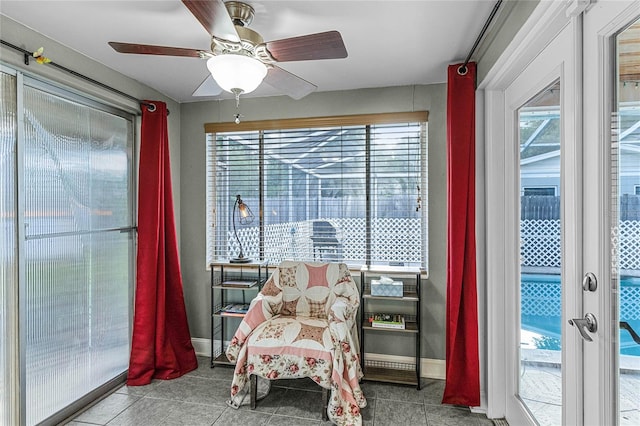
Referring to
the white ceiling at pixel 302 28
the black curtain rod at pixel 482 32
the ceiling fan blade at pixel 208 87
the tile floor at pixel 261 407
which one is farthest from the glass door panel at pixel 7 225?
the black curtain rod at pixel 482 32

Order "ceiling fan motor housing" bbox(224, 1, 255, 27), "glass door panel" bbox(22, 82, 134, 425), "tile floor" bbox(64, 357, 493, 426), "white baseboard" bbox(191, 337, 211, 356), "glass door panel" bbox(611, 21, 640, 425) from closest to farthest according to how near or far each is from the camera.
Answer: "glass door panel" bbox(611, 21, 640, 425) < "ceiling fan motor housing" bbox(224, 1, 255, 27) < "glass door panel" bbox(22, 82, 134, 425) < "tile floor" bbox(64, 357, 493, 426) < "white baseboard" bbox(191, 337, 211, 356)

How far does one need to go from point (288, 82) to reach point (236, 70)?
1.78ft

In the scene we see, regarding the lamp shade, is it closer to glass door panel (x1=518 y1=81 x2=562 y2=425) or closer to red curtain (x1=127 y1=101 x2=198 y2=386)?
glass door panel (x1=518 y1=81 x2=562 y2=425)

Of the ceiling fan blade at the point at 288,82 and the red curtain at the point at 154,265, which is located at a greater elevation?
the ceiling fan blade at the point at 288,82

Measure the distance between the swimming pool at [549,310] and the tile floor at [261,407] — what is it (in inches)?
33.9

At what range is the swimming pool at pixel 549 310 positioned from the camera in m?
1.15

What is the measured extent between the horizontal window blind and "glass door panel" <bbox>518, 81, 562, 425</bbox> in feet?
3.64

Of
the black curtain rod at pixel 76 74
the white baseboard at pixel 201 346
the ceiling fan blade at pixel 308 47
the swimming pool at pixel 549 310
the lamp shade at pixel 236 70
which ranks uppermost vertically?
the black curtain rod at pixel 76 74

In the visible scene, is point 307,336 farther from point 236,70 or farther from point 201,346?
point 236,70

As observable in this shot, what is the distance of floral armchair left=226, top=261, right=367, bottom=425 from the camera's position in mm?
2279

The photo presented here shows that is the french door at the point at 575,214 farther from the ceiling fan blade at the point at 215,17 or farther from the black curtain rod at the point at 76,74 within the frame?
the black curtain rod at the point at 76,74

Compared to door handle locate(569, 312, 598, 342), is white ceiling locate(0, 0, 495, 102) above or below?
above

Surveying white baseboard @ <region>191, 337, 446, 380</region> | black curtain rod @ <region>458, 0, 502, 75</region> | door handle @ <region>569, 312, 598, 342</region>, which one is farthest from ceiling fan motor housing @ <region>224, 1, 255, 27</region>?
white baseboard @ <region>191, 337, 446, 380</region>

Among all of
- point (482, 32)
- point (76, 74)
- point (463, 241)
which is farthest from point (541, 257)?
point (76, 74)
